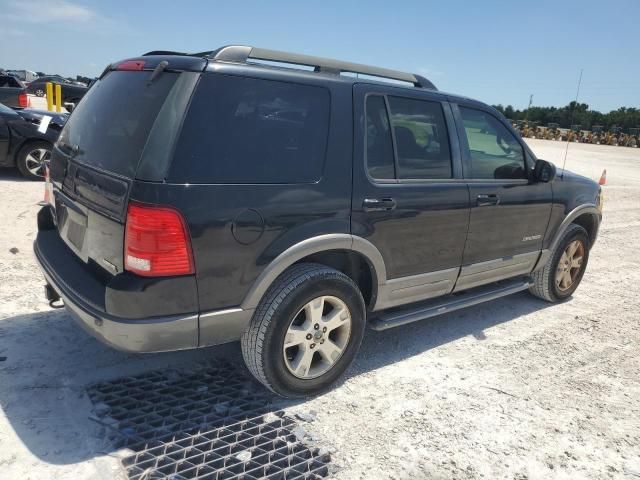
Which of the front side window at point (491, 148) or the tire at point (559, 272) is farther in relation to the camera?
the tire at point (559, 272)

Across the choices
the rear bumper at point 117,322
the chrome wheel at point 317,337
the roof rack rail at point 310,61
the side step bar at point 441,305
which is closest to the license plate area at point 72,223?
the rear bumper at point 117,322

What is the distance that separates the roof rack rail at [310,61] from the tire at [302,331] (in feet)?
4.00

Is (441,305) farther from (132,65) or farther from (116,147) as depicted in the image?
(132,65)

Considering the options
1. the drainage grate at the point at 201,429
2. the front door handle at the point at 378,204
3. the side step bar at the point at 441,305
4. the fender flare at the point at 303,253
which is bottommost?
the drainage grate at the point at 201,429

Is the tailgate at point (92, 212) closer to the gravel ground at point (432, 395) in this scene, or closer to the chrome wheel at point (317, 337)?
the gravel ground at point (432, 395)

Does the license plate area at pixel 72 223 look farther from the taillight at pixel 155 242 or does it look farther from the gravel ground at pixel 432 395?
the gravel ground at pixel 432 395

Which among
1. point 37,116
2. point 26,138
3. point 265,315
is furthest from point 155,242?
point 37,116

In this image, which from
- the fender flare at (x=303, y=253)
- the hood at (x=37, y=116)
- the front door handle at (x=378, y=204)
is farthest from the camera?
the hood at (x=37, y=116)

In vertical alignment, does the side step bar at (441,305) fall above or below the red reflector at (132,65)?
below

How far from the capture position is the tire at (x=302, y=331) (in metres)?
2.89

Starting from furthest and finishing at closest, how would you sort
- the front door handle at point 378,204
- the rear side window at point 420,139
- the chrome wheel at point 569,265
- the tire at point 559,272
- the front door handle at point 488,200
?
1. the chrome wheel at point 569,265
2. the tire at point 559,272
3. the front door handle at point 488,200
4. the rear side window at point 420,139
5. the front door handle at point 378,204

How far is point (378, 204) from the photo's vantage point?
324 cm

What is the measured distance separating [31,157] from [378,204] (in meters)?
7.48

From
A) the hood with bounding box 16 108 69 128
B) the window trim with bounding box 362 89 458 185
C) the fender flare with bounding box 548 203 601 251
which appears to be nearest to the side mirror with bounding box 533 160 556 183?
the fender flare with bounding box 548 203 601 251
